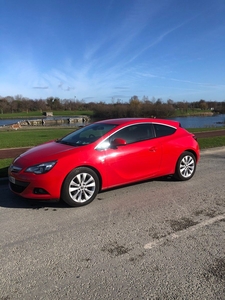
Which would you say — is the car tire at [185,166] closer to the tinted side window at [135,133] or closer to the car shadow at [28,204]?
the tinted side window at [135,133]

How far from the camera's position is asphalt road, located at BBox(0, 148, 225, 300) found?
2.44 metres

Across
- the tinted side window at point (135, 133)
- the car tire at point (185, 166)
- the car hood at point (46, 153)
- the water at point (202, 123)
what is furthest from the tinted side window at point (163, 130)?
the water at point (202, 123)

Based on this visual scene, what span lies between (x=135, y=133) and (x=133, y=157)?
59 cm

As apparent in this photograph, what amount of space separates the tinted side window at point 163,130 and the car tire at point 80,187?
74.5 inches

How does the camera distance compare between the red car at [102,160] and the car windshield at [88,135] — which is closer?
the red car at [102,160]

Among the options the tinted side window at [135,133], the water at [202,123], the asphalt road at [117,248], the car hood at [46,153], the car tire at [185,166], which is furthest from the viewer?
the water at [202,123]

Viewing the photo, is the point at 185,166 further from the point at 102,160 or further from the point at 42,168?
the point at 42,168

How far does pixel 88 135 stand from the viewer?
5285mm

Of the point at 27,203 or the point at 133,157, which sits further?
the point at 133,157

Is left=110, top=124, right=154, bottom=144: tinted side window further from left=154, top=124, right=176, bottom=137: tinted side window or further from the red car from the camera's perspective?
left=154, top=124, right=176, bottom=137: tinted side window

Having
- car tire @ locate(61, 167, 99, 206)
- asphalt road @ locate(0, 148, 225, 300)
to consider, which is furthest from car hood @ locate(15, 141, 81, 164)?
asphalt road @ locate(0, 148, 225, 300)

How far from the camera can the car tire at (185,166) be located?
19.1ft

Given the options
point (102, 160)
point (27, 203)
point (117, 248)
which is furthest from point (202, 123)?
point (117, 248)

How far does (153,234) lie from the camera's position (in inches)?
136
